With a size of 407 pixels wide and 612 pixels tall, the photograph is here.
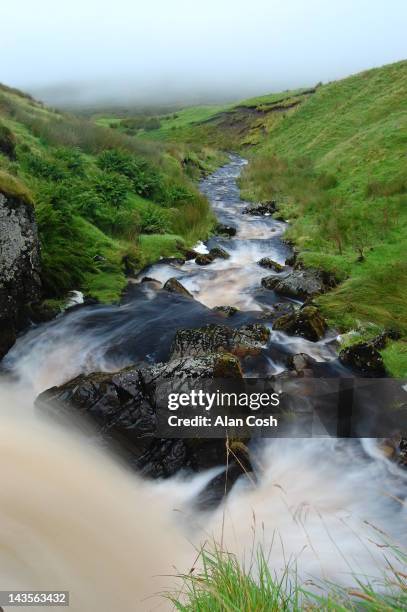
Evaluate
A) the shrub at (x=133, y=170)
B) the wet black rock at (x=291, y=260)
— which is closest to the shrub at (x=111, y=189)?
the shrub at (x=133, y=170)

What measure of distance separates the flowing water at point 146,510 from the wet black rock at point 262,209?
13.6m

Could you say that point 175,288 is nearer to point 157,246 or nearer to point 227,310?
point 227,310

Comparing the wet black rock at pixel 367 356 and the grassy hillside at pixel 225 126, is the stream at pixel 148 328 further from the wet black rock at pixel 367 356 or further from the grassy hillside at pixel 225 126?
the grassy hillside at pixel 225 126

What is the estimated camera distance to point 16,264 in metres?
7.69

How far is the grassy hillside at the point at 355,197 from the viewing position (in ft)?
28.7

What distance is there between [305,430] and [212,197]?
1953 cm

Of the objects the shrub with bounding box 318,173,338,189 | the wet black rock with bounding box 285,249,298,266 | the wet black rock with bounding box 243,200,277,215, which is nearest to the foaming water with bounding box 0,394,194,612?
the wet black rock with bounding box 285,249,298,266

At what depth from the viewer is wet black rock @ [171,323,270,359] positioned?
22.3 feet

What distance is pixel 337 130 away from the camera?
2958 cm

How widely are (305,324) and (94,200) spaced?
7.99 meters

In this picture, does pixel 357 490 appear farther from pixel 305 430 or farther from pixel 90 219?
pixel 90 219

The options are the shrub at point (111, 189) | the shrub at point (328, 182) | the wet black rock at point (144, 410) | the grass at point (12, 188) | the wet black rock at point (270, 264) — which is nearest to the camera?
the wet black rock at point (144, 410)

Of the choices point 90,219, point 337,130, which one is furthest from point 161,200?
point 337,130

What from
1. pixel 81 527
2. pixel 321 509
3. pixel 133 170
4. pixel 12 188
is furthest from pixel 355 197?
pixel 81 527
